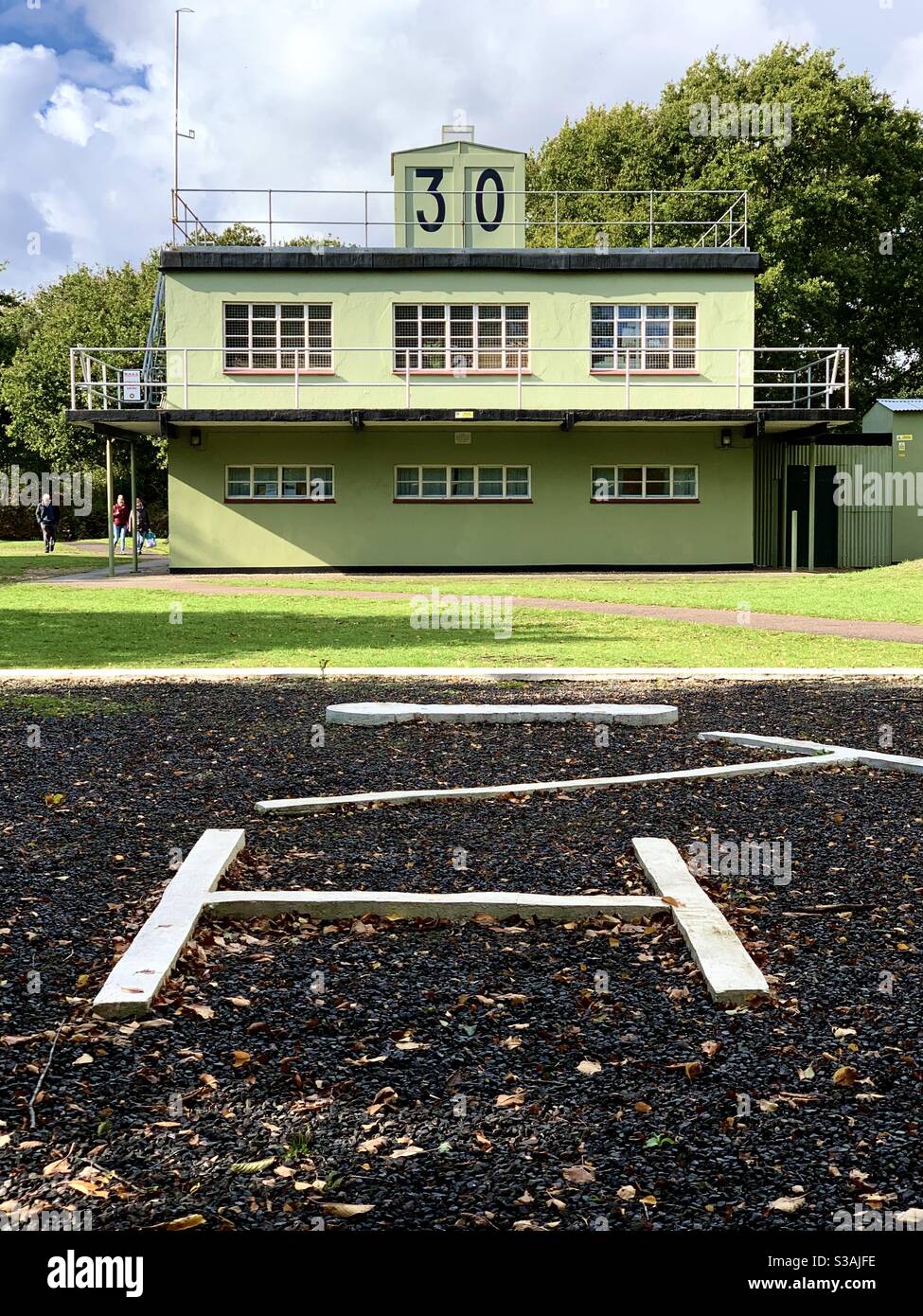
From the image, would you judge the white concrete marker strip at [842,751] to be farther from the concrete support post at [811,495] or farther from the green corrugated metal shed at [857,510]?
the green corrugated metal shed at [857,510]

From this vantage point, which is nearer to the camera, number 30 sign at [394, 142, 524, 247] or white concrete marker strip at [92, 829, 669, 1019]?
white concrete marker strip at [92, 829, 669, 1019]

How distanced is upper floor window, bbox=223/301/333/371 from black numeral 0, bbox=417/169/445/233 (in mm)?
3411

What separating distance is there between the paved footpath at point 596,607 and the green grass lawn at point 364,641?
0.64 meters

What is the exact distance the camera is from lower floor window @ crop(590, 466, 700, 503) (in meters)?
30.0

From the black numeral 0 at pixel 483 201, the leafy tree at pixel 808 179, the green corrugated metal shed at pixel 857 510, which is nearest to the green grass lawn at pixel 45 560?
the black numeral 0 at pixel 483 201

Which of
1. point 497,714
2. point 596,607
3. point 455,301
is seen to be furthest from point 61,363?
point 497,714

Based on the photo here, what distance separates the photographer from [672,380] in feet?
95.9

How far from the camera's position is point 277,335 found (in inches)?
1145

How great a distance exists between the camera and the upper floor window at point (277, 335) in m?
29.0

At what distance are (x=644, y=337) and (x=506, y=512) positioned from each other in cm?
491

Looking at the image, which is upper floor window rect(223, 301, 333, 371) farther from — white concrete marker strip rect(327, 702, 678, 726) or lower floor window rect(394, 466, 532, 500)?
white concrete marker strip rect(327, 702, 678, 726)

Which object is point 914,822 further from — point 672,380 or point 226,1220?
point 672,380

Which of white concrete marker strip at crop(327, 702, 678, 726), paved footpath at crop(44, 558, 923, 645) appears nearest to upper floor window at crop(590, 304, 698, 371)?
paved footpath at crop(44, 558, 923, 645)
